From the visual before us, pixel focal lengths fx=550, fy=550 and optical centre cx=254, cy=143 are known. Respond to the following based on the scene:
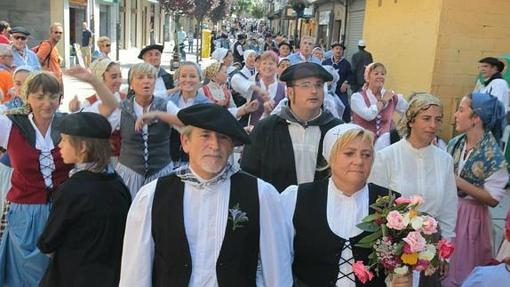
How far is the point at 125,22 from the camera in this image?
39000 mm

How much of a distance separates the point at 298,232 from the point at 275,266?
9.2 inches

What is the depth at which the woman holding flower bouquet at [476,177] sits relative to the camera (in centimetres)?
420

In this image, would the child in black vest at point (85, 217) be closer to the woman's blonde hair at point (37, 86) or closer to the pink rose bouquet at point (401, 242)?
the woman's blonde hair at point (37, 86)

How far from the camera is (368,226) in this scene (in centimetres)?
257

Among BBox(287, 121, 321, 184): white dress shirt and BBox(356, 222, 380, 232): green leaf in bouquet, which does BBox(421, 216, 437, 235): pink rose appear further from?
BBox(287, 121, 321, 184): white dress shirt

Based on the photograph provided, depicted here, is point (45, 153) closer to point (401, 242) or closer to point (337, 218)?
point (337, 218)

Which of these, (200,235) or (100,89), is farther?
(100,89)

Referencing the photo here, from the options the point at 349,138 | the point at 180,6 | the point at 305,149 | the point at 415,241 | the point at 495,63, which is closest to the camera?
the point at 415,241

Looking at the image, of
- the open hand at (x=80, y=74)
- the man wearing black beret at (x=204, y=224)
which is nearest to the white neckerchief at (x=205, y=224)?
the man wearing black beret at (x=204, y=224)

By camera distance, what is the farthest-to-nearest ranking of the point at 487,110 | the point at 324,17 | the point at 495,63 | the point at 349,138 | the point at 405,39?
the point at 324,17
the point at 405,39
the point at 495,63
the point at 487,110
the point at 349,138

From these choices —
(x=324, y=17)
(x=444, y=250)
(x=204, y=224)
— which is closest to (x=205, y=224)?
(x=204, y=224)

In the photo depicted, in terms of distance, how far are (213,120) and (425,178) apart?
1.73 meters

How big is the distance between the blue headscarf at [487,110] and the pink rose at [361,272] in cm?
219

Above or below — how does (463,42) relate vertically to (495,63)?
above
